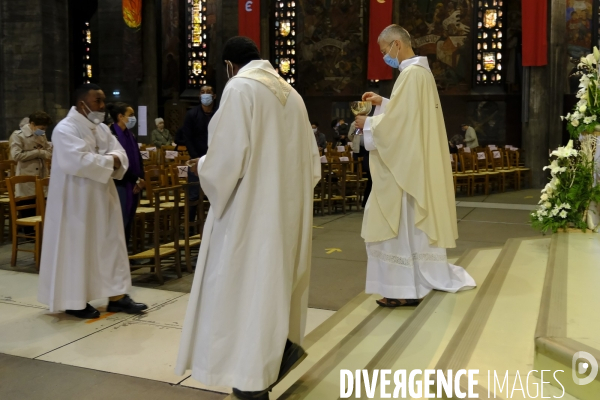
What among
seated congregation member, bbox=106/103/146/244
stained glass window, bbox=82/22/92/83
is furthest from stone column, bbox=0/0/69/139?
stained glass window, bbox=82/22/92/83

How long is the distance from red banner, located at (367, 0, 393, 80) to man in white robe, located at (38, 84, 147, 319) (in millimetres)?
12497

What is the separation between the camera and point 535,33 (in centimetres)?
1581

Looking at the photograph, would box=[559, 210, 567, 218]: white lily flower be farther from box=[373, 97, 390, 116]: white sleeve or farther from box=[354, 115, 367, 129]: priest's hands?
→ box=[354, 115, 367, 129]: priest's hands

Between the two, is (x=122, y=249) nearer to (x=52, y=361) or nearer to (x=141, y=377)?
(x=52, y=361)

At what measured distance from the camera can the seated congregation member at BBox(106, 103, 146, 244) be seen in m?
6.32

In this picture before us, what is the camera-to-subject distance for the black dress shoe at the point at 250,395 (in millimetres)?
2872

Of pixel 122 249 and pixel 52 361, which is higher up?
pixel 122 249

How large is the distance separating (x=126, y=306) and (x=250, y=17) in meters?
13.8

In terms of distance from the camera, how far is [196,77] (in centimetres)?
2352

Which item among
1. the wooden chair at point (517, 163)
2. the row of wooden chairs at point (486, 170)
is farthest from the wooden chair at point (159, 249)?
the wooden chair at point (517, 163)

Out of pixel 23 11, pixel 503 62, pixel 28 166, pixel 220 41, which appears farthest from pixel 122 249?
pixel 503 62

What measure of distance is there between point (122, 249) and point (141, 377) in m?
1.49

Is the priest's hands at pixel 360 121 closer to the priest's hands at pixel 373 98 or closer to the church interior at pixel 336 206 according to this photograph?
the priest's hands at pixel 373 98

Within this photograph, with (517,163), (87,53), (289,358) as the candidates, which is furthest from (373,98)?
(87,53)
